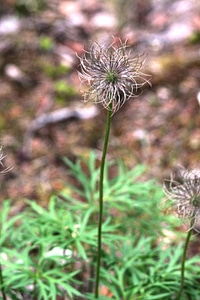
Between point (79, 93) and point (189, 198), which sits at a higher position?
point (79, 93)

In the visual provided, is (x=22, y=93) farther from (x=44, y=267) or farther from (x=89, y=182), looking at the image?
(x=44, y=267)

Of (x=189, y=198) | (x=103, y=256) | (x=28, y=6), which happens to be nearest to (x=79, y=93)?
(x=28, y=6)

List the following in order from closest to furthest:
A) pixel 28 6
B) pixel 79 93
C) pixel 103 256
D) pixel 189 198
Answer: pixel 189 198 → pixel 103 256 → pixel 79 93 → pixel 28 6

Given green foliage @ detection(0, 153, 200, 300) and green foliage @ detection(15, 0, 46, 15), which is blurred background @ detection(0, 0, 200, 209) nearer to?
green foliage @ detection(15, 0, 46, 15)

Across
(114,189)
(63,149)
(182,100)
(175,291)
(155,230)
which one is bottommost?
(175,291)

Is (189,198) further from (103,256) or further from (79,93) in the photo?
(79,93)


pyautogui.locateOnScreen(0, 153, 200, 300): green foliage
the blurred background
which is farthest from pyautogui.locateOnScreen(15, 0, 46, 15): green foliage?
pyautogui.locateOnScreen(0, 153, 200, 300): green foliage

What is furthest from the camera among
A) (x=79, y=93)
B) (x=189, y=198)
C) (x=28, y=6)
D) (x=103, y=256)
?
(x=28, y=6)

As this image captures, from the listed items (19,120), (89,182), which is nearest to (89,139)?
(19,120)
